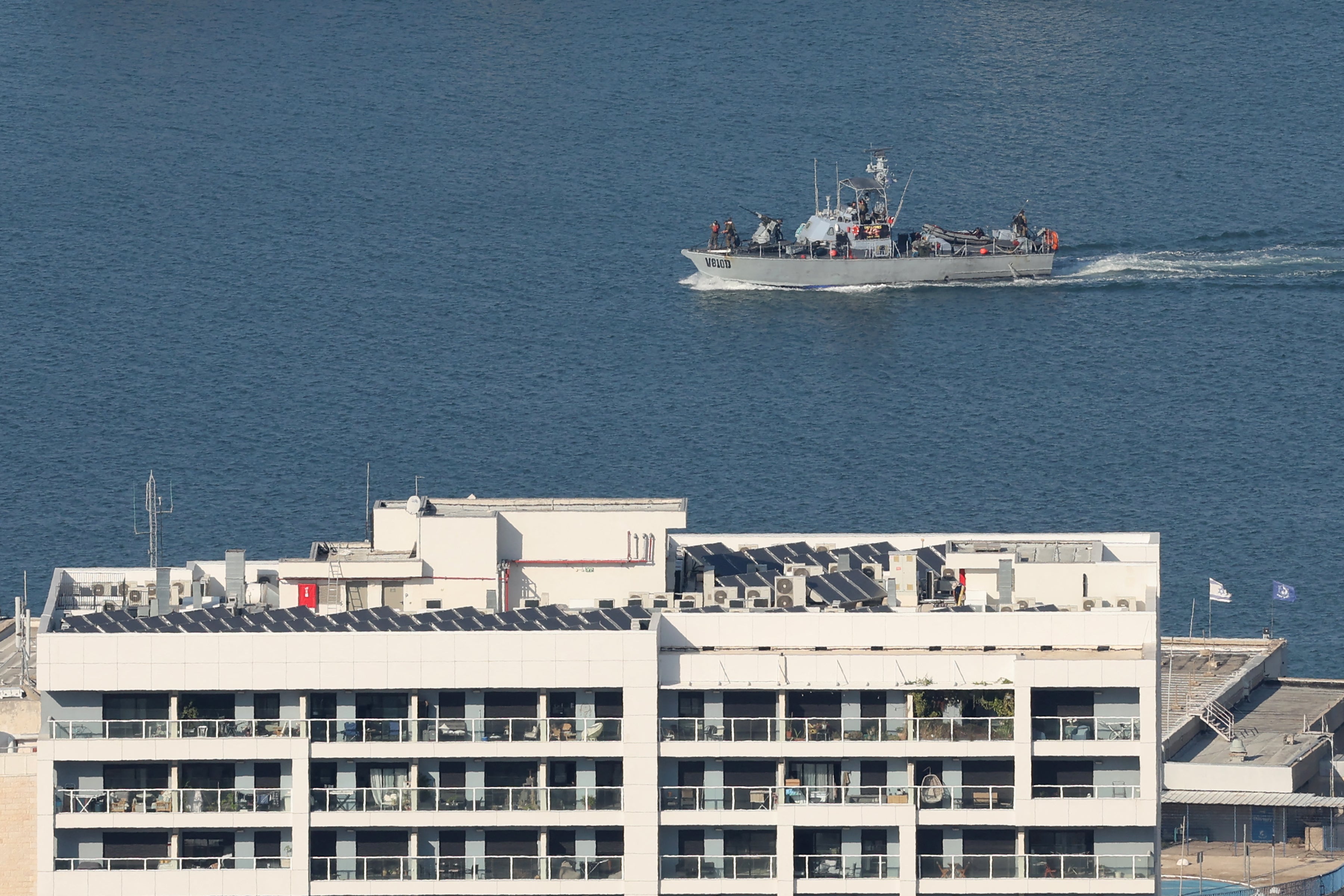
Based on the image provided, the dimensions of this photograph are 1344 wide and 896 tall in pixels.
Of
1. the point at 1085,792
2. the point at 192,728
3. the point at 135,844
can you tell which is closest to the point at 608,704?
the point at 192,728

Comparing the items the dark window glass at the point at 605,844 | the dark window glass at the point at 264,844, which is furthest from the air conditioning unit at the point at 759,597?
the dark window glass at the point at 264,844

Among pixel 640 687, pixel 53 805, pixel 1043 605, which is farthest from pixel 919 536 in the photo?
pixel 53 805

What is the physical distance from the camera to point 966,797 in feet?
429

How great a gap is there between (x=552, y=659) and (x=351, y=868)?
9.36 meters

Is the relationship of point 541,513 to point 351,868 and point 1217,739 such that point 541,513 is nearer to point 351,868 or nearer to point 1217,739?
point 351,868

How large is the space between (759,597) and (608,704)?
11171mm

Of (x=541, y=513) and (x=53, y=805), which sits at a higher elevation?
(x=541, y=513)

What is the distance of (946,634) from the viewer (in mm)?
131250

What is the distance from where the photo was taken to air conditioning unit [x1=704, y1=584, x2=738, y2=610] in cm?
14000

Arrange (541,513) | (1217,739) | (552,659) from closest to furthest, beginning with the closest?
1. (552,659)
2. (541,513)
3. (1217,739)

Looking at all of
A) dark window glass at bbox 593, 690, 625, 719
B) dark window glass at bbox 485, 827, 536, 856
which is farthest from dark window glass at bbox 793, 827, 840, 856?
dark window glass at bbox 485, 827, 536, 856

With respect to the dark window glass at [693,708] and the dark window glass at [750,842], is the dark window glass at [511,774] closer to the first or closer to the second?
→ the dark window glass at [693,708]

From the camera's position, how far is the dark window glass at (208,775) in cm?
13138

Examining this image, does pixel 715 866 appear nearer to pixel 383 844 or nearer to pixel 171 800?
pixel 383 844
